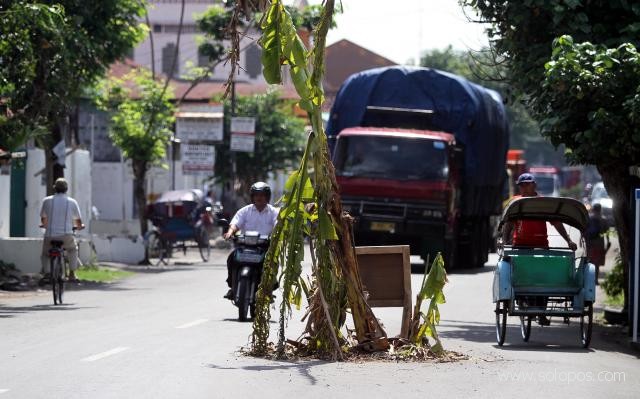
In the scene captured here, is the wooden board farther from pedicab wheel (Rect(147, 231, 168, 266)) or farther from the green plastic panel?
pedicab wheel (Rect(147, 231, 168, 266))

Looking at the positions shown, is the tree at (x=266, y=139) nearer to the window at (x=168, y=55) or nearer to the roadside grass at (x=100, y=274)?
the roadside grass at (x=100, y=274)

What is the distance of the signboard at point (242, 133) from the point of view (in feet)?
132

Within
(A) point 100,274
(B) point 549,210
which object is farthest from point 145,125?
(B) point 549,210

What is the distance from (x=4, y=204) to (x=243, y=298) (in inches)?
539

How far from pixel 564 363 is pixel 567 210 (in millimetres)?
3068

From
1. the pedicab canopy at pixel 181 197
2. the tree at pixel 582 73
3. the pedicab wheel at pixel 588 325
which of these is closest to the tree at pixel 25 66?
the tree at pixel 582 73

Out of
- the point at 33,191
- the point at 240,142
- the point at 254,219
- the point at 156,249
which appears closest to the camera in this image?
the point at 254,219

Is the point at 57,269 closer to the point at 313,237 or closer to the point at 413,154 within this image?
the point at 313,237

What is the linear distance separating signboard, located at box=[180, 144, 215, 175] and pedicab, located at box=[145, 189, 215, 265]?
894 millimetres

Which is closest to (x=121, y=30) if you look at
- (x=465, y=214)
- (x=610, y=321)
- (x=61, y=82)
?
(x=61, y=82)

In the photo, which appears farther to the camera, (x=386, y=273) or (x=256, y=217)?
(x=256, y=217)

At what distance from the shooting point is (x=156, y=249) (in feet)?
115

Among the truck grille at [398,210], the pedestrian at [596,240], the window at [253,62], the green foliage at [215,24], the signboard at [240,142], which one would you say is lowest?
the pedestrian at [596,240]

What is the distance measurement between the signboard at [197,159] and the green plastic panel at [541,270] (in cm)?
2511
